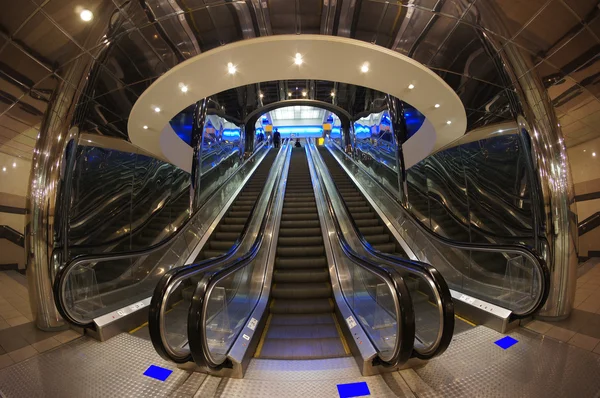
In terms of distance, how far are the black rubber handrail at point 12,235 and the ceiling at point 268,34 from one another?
0.87 m

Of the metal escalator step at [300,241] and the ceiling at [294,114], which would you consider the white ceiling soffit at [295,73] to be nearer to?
the metal escalator step at [300,241]

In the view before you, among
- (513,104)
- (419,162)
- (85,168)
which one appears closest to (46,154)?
(85,168)

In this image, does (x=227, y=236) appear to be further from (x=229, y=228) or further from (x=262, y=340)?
(x=262, y=340)

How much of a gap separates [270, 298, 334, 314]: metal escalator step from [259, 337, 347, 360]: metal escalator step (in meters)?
0.64

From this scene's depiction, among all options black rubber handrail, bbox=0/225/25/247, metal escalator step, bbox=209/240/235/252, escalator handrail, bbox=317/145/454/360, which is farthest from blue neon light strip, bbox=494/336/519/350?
black rubber handrail, bbox=0/225/25/247

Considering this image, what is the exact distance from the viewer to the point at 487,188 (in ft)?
14.8

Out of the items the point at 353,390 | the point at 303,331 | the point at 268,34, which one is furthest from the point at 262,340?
the point at 268,34

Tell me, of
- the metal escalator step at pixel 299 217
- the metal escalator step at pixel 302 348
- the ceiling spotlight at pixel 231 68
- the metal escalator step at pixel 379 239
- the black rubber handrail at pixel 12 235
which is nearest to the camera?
the metal escalator step at pixel 302 348

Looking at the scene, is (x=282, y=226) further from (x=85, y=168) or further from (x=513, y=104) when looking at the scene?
(x=513, y=104)

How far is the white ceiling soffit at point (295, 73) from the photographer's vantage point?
3529mm

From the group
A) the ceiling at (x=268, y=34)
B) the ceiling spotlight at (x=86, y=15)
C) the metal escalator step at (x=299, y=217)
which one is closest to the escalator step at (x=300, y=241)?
the metal escalator step at (x=299, y=217)

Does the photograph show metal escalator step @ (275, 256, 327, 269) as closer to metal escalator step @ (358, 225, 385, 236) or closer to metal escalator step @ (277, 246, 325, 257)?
metal escalator step @ (277, 246, 325, 257)

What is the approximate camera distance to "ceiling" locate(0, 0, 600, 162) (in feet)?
8.58

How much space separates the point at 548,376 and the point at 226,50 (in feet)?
16.1
